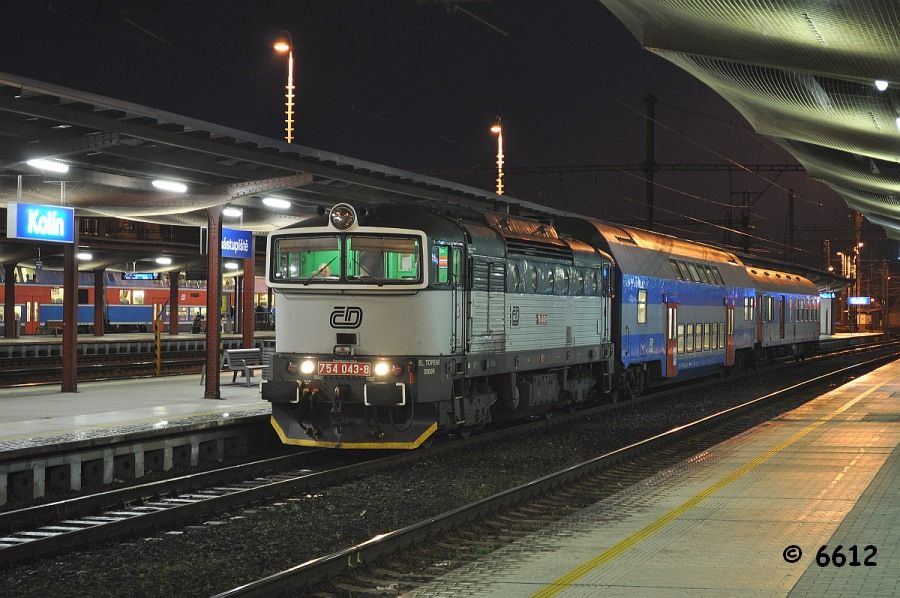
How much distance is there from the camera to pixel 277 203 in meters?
21.5

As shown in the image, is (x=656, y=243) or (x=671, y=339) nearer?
(x=656, y=243)

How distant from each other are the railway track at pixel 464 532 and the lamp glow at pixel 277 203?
9144 millimetres

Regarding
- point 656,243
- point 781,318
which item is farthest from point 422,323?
point 781,318

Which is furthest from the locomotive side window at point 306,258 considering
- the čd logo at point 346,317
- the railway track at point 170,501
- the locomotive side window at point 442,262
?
the railway track at point 170,501

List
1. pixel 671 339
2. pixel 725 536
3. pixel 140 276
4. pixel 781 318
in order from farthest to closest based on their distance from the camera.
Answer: pixel 140 276 < pixel 781 318 < pixel 671 339 < pixel 725 536

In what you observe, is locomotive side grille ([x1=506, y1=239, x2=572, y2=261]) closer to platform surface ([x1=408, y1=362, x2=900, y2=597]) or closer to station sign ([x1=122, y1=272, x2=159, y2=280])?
platform surface ([x1=408, y1=362, x2=900, y2=597])

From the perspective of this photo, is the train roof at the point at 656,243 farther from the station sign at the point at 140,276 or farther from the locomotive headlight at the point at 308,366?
the station sign at the point at 140,276

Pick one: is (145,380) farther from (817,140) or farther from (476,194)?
(817,140)

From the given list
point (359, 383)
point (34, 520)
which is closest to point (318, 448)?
point (359, 383)

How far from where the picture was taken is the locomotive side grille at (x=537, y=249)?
1684 cm

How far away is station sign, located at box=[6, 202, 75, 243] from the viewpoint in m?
16.9

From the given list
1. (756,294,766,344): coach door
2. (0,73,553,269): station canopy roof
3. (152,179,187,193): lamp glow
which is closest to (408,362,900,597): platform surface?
(0,73,553,269): station canopy roof

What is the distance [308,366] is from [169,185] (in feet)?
19.3

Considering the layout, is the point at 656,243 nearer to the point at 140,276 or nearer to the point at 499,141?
the point at 499,141
